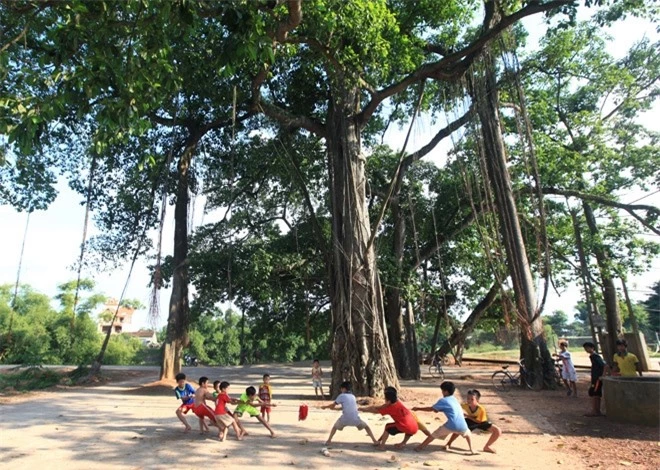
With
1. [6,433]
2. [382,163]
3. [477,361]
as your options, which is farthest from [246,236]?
[477,361]

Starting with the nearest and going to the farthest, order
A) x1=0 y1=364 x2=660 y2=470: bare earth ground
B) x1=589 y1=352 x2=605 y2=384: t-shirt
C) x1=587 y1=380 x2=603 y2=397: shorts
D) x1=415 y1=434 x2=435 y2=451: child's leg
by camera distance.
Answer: x1=0 y1=364 x2=660 y2=470: bare earth ground
x1=415 y1=434 x2=435 y2=451: child's leg
x1=587 y1=380 x2=603 y2=397: shorts
x1=589 y1=352 x2=605 y2=384: t-shirt

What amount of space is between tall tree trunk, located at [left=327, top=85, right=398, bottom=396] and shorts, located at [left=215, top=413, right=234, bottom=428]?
399 centimetres

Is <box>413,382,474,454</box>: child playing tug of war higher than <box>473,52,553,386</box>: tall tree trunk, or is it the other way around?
<box>473,52,553,386</box>: tall tree trunk

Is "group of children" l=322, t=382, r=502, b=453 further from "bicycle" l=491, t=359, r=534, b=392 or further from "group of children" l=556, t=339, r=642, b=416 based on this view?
"bicycle" l=491, t=359, r=534, b=392

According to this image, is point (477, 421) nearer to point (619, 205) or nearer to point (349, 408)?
point (349, 408)

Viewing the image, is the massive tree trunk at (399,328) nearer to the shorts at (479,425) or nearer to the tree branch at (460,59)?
the tree branch at (460,59)

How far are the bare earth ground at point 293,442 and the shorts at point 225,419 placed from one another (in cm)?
22

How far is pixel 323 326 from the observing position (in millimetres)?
19516

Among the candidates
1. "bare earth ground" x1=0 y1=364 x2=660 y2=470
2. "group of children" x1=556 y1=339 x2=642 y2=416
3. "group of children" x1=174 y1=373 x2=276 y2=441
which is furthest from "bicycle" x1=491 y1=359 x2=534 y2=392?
"group of children" x1=174 y1=373 x2=276 y2=441

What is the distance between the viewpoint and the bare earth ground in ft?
16.6

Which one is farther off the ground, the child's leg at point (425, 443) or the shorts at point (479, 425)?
the shorts at point (479, 425)

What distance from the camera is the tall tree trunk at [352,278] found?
9.79 metres

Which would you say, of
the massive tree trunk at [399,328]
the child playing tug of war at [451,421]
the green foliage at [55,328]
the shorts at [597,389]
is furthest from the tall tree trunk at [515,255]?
the green foliage at [55,328]

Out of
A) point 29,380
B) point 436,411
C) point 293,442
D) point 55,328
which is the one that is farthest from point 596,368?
point 55,328
